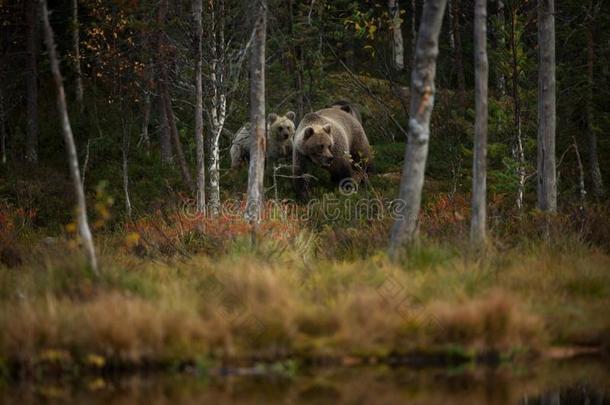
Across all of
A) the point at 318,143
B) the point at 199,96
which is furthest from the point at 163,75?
the point at 199,96

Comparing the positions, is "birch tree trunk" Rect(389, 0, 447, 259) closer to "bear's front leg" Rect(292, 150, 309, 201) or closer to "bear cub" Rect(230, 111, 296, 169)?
"bear's front leg" Rect(292, 150, 309, 201)

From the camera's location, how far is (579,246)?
424 inches

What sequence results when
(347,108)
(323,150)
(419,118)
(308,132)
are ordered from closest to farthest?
(419,118) < (308,132) < (323,150) < (347,108)

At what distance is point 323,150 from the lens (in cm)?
1959

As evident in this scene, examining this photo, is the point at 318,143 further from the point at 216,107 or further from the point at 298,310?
the point at 298,310

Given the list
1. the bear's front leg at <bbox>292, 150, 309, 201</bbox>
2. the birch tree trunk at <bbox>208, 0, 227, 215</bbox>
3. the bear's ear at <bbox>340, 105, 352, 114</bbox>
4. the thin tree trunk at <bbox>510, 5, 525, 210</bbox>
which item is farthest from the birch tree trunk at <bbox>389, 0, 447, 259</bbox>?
the bear's ear at <bbox>340, 105, 352, 114</bbox>

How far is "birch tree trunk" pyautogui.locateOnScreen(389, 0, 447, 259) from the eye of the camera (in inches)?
388

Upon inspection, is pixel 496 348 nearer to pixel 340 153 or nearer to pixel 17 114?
pixel 340 153

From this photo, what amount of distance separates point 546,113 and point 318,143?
7.73 m

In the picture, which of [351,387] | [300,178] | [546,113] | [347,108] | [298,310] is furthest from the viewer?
[347,108]

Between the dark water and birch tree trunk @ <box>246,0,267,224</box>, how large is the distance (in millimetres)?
4545

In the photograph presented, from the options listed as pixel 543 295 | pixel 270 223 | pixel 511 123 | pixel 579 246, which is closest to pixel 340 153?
pixel 511 123

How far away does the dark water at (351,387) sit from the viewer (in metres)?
7.02

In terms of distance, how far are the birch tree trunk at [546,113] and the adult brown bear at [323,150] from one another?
21.7 ft
